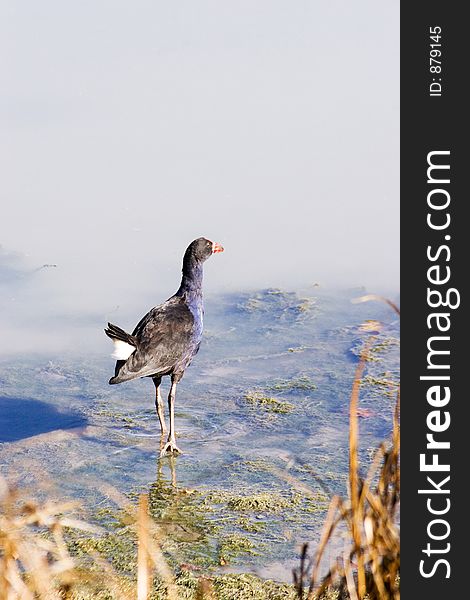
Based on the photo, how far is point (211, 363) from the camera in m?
7.48

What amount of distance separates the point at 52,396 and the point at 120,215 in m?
2.93

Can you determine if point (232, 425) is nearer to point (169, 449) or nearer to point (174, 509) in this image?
point (169, 449)

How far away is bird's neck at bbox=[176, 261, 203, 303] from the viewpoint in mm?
6887

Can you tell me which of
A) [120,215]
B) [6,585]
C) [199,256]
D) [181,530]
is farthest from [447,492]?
[120,215]

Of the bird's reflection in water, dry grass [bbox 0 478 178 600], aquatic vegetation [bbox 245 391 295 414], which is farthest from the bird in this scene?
dry grass [bbox 0 478 178 600]

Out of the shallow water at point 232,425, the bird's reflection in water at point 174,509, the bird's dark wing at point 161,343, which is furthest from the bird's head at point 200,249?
the bird's reflection in water at point 174,509

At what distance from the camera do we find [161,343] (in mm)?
6344

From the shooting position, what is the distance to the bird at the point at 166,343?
6.17 metres

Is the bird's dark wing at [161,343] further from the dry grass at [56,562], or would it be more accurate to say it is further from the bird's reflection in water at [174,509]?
the dry grass at [56,562]

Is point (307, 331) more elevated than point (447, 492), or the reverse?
point (307, 331)

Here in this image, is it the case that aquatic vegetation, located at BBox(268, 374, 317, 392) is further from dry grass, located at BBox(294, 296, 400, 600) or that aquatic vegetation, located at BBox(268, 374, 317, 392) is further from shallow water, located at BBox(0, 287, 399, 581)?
dry grass, located at BBox(294, 296, 400, 600)

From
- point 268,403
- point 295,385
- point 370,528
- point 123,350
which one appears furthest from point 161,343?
point 370,528

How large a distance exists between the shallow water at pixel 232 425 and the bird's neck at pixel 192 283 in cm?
65

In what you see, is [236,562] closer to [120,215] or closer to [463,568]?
[463,568]
